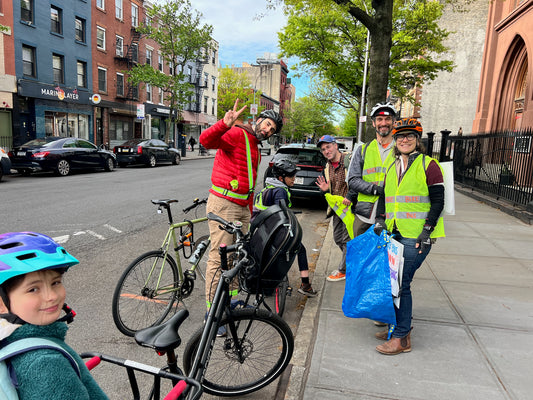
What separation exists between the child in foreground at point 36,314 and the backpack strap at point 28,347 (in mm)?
11

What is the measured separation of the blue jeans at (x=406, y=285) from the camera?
3.05 metres

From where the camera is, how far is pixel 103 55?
89.5 feet

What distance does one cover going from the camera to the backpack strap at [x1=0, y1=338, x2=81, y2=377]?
41.1 inches

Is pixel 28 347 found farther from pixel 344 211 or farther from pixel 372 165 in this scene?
pixel 344 211

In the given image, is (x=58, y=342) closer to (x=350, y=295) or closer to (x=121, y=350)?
Result: (x=121, y=350)

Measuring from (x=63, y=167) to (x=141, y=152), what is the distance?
17.8ft

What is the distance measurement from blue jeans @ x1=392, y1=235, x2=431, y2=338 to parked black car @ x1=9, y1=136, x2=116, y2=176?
14.7 metres

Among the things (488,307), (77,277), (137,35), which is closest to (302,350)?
(488,307)

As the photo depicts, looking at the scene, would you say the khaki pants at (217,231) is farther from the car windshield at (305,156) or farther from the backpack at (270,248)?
the car windshield at (305,156)

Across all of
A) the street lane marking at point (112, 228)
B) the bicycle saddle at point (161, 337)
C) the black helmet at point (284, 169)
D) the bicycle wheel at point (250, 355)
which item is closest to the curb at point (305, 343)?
the bicycle wheel at point (250, 355)

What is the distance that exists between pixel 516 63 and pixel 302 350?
20.0 m

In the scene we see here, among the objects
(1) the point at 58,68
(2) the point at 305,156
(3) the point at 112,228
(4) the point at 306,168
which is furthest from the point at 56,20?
(3) the point at 112,228

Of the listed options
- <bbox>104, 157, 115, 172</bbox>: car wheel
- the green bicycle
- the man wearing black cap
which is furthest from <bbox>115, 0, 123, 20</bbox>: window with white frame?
the green bicycle

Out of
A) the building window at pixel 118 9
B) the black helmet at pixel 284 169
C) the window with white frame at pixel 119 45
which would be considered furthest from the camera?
the window with white frame at pixel 119 45
